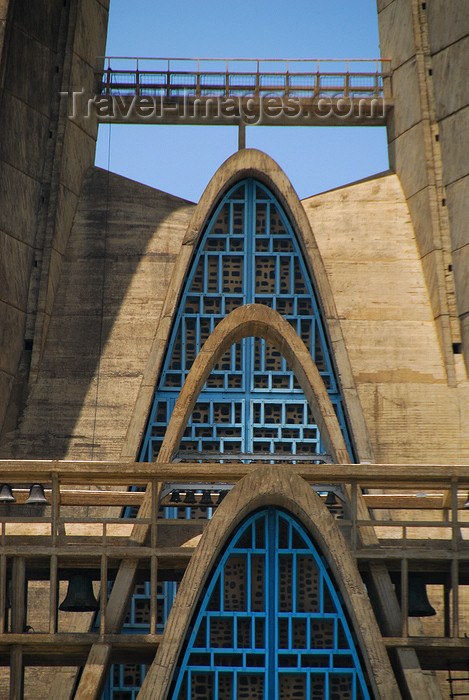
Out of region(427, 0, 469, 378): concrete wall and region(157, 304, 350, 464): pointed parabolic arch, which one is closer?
region(157, 304, 350, 464): pointed parabolic arch

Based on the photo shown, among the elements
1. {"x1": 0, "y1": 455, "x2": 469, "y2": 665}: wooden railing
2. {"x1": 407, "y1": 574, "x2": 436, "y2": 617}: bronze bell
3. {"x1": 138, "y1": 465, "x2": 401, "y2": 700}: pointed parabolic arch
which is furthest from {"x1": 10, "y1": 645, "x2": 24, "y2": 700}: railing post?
{"x1": 407, "y1": 574, "x2": 436, "y2": 617}: bronze bell

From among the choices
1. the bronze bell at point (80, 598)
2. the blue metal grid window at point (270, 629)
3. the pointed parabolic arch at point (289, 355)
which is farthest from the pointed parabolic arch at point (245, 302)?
the blue metal grid window at point (270, 629)

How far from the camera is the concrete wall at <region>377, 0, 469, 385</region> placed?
28.5 meters

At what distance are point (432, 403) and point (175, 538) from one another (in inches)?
313

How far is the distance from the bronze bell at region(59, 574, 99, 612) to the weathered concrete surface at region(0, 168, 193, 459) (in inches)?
214

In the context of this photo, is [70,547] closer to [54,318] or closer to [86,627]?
[86,627]

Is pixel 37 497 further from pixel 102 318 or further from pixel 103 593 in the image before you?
pixel 102 318

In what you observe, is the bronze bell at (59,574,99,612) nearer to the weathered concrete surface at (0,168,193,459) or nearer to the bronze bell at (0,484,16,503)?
the bronze bell at (0,484,16,503)

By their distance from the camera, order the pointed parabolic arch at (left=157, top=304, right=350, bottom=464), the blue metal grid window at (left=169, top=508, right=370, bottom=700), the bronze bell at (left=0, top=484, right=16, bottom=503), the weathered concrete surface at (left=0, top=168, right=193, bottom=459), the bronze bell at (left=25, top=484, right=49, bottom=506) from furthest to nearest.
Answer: the weathered concrete surface at (left=0, top=168, right=193, bottom=459)
the pointed parabolic arch at (left=157, top=304, right=350, bottom=464)
the bronze bell at (left=0, top=484, right=16, bottom=503)
the bronze bell at (left=25, top=484, right=49, bottom=506)
the blue metal grid window at (left=169, top=508, right=370, bottom=700)

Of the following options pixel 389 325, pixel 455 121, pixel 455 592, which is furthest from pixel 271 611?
pixel 455 121

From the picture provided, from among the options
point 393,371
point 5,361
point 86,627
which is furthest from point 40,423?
point 393,371

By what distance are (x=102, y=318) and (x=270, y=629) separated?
11.9 m

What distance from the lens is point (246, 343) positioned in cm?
2566

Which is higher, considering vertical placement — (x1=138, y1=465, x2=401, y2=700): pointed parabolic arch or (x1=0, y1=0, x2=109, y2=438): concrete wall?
(x1=0, y1=0, x2=109, y2=438): concrete wall
